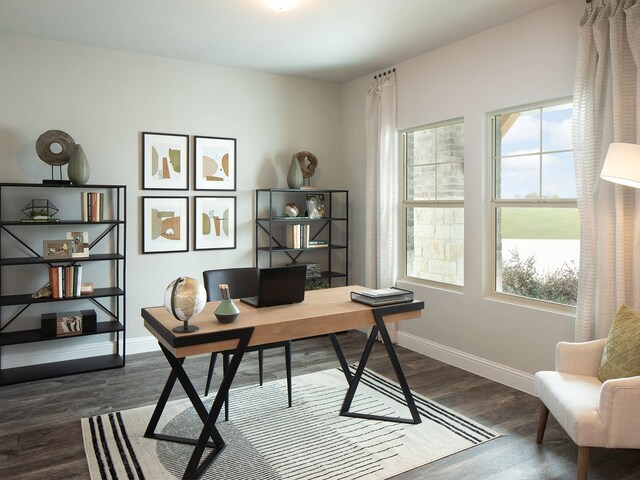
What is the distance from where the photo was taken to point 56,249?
153 inches

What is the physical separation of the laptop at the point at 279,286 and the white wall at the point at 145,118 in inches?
81.8

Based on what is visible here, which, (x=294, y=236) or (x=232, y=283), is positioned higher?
(x=294, y=236)

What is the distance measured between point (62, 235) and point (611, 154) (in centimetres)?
403

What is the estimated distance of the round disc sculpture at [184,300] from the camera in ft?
7.55

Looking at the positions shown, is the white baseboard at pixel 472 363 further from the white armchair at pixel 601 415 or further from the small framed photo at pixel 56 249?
the small framed photo at pixel 56 249

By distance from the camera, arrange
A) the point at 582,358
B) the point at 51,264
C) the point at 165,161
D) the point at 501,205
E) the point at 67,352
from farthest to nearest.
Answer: the point at 165,161 → the point at 67,352 → the point at 51,264 → the point at 501,205 → the point at 582,358

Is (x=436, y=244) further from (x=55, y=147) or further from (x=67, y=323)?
(x=55, y=147)

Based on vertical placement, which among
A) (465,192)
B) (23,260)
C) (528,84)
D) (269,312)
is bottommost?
(269,312)

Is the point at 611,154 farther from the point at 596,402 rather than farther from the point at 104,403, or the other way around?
the point at 104,403

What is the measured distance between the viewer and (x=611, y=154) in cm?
250

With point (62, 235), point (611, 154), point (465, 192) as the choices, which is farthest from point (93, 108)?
point (611, 154)

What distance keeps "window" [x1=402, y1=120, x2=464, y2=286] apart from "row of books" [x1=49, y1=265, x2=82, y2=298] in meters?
2.91

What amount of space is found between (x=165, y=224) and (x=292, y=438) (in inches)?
100.0

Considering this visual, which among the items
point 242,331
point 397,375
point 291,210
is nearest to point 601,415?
point 397,375
